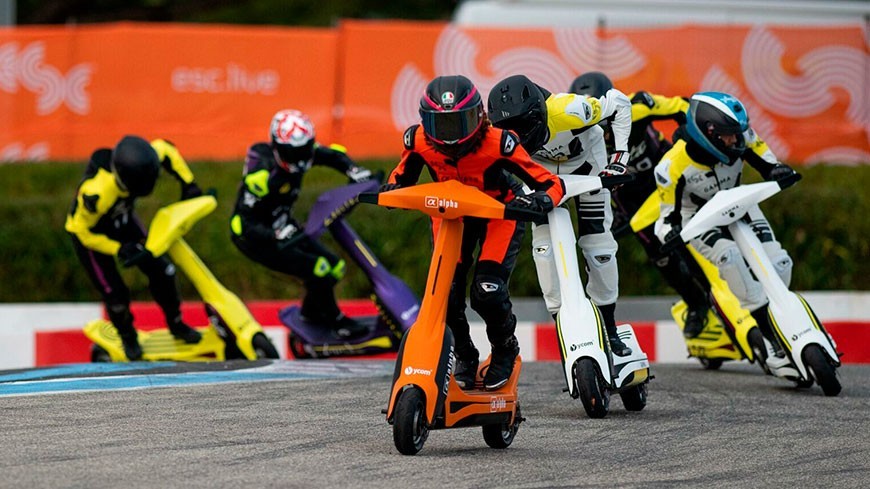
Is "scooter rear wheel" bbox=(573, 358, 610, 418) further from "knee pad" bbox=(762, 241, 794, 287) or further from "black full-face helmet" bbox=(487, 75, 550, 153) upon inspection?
"knee pad" bbox=(762, 241, 794, 287)

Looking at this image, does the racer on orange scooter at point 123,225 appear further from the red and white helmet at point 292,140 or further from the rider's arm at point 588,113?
the rider's arm at point 588,113

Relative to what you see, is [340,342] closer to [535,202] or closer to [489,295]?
[489,295]

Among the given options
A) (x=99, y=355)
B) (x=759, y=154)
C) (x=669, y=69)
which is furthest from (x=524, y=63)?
(x=759, y=154)

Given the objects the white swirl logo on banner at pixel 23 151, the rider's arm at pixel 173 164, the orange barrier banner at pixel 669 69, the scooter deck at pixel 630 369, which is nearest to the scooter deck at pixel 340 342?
the rider's arm at pixel 173 164

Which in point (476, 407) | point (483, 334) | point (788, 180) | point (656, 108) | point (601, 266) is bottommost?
point (483, 334)

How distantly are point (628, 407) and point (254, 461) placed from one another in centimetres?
285

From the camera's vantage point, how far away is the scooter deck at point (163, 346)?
12.3 meters

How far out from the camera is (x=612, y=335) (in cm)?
902

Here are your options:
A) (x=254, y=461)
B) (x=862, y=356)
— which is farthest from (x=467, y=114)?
(x=862, y=356)

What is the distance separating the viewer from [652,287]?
14.9 metres

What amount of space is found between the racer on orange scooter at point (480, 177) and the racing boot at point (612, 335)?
3.35 ft

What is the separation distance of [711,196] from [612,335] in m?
1.73

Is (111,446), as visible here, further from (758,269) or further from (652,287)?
(652,287)

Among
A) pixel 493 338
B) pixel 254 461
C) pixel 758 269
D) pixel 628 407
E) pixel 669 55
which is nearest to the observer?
pixel 254 461
